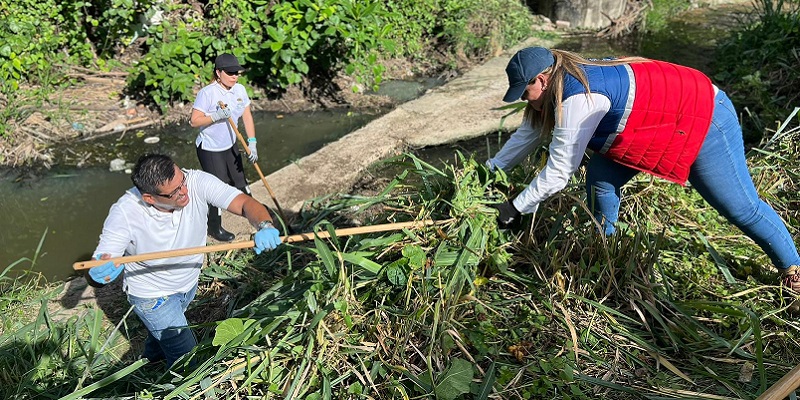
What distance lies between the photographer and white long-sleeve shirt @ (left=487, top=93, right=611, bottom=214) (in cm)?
246

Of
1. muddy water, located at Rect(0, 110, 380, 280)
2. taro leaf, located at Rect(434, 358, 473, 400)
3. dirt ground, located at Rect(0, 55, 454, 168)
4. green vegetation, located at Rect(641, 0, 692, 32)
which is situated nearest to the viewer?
taro leaf, located at Rect(434, 358, 473, 400)

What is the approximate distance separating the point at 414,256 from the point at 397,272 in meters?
0.11

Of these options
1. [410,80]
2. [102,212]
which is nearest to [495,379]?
[102,212]

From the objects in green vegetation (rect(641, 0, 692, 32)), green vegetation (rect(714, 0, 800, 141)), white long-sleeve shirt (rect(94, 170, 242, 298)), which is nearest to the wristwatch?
white long-sleeve shirt (rect(94, 170, 242, 298))

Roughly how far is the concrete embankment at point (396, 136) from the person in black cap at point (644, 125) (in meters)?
2.28

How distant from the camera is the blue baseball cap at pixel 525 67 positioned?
242cm

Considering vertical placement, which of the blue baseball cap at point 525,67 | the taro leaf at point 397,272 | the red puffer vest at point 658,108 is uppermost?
the blue baseball cap at point 525,67

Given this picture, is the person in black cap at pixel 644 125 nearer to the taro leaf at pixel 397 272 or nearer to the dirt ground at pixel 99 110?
the taro leaf at pixel 397 272

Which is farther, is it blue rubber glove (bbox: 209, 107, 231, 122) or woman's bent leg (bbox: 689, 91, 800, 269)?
blue rubber glove (bbox: 209, 107, 231, 122)

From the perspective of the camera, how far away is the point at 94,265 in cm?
247

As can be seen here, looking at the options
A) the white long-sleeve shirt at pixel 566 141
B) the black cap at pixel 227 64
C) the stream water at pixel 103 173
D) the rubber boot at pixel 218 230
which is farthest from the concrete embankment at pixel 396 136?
the white long-sleeve shirt at pixel 566 141

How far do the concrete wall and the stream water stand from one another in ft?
3.31

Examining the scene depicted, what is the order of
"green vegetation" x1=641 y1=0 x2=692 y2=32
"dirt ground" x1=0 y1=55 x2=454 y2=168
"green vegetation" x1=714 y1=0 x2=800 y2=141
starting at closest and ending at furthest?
"green vegetation" x1=714 y1=0 x2=800 y2=141, "dirt ground" x1=0 y1=55 x2=454 y2=168, "green vegetation" x1=641 y1=0 x2=692 y2=32

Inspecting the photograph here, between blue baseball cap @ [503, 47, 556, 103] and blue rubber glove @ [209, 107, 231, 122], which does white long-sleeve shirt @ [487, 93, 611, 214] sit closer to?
blue baseball cap @ [503, 47, 556, 103]
